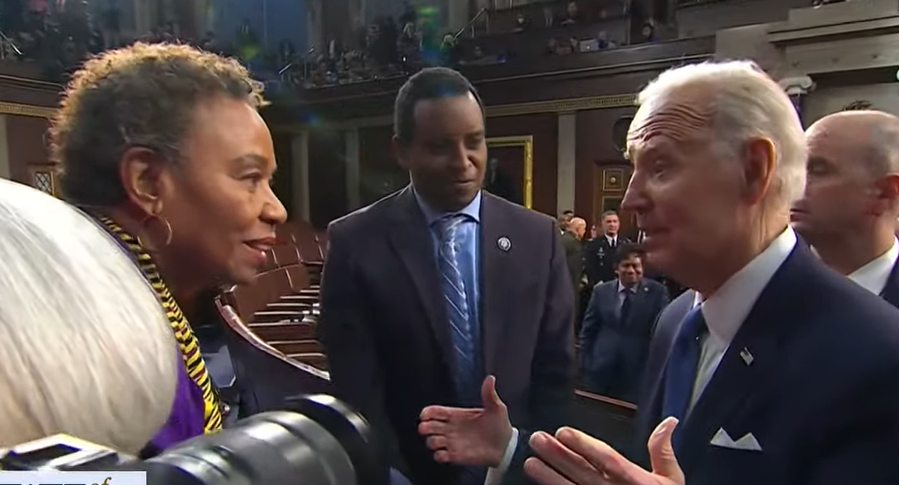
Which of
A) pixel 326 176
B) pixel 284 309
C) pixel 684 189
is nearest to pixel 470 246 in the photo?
pixel 684 189

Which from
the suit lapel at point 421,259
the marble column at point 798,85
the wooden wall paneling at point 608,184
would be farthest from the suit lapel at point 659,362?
the wooden wall paneling at point 608,184

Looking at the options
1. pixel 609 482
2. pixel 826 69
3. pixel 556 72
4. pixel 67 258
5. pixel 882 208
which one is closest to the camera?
pixel 67 258

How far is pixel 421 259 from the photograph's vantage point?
50.6 inches

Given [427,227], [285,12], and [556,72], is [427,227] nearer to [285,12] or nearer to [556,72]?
[556,72]

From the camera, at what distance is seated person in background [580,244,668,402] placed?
9.64ft

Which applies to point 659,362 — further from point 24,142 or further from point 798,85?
point 24,142

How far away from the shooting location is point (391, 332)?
1265 mm

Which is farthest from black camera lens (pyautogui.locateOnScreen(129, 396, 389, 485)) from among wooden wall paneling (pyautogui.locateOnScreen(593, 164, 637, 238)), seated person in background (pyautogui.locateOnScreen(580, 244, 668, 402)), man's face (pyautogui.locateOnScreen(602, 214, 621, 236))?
wooden wall paneling (pyautogui.locateOnScreen(593, 164, 637, 238))

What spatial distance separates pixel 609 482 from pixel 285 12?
9.66 metres

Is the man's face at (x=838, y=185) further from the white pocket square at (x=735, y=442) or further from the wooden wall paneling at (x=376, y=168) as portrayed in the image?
the wooden wall paneling at (x=376, y=168)

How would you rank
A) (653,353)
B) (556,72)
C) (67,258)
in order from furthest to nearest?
(556,72)
(653,353)
(67,258)

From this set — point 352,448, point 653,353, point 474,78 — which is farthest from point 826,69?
point 352,448

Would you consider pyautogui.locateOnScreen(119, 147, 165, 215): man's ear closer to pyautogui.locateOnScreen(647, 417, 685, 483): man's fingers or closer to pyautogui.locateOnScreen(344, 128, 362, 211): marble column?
pyautogui.locateOnScreen(647, 417, 685, 483): man's fingers

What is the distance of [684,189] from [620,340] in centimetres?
209
